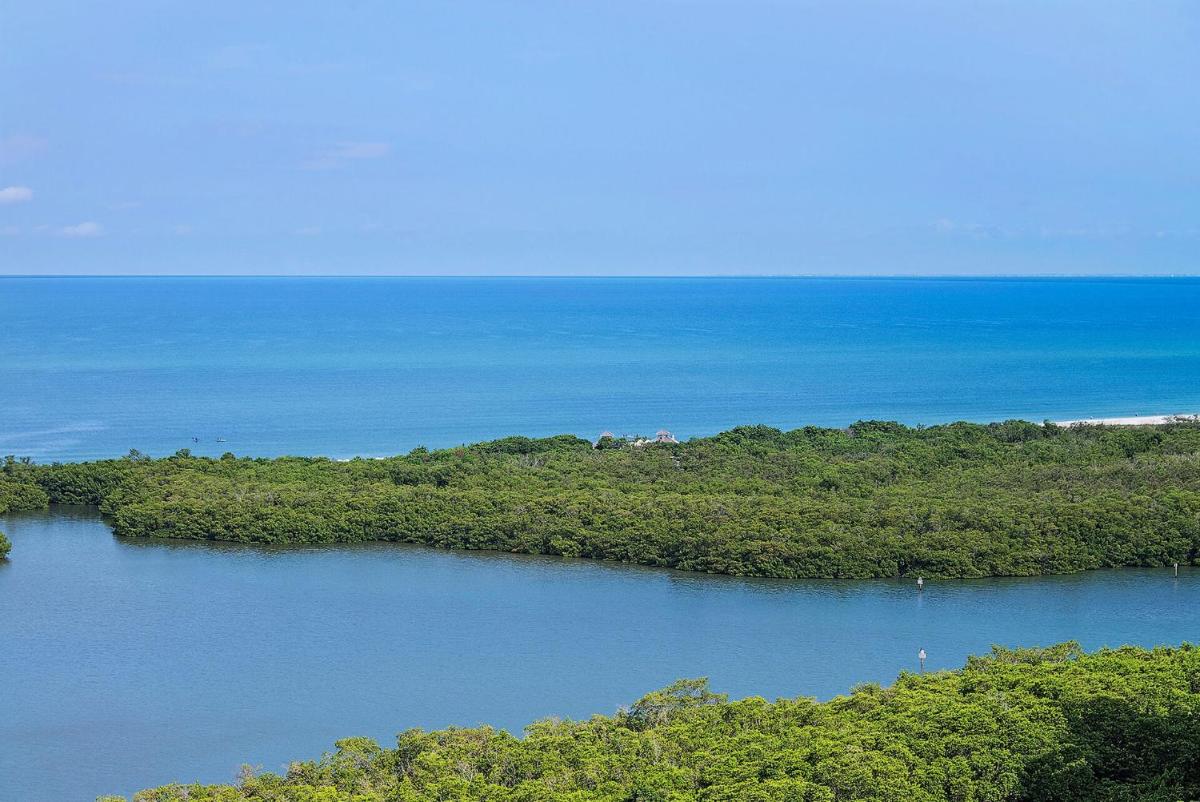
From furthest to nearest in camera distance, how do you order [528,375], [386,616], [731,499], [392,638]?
[528,375]
[731,499]
[386,616]
[392,638]

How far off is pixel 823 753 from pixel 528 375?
64.2 m

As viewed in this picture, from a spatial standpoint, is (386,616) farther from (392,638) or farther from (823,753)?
(823,753)

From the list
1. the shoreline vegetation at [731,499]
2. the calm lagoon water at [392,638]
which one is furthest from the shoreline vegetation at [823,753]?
the shoreline vegetation at [731,499]

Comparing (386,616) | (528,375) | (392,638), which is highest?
(528,375)

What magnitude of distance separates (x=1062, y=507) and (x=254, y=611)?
71.7 ft

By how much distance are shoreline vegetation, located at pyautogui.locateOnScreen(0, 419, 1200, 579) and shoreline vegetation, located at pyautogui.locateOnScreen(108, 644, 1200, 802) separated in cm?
1171

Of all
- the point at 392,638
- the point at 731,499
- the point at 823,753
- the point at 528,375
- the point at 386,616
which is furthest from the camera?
the point at 528,375

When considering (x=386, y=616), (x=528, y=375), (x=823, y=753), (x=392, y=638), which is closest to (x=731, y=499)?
(x=386, y=616)

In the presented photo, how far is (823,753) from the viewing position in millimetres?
19031

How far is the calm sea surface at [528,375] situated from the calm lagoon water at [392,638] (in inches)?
836

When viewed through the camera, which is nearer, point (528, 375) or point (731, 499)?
point (731, 499)

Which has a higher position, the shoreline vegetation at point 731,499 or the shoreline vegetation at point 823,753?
the shoreline vegetation at point 731,499

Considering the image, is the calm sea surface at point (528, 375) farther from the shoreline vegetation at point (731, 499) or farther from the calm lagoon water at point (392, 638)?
the calm lagoon water at point (392, 638)

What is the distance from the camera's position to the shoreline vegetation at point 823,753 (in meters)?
18.5
